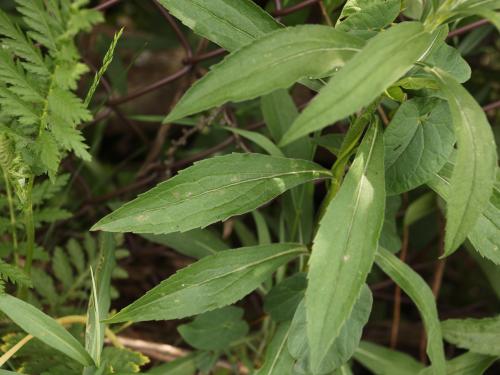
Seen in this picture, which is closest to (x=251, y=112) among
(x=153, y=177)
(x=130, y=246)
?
(x=153, y=177)

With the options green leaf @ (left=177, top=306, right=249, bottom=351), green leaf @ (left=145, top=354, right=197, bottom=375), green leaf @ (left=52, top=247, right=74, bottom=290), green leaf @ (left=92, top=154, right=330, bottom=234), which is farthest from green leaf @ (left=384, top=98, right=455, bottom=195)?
green leaf @ (left=52, top=247, right=74, bottom=290)

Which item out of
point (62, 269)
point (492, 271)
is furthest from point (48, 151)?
point (492, 271)

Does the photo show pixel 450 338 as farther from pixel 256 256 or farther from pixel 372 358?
pixel 256 256

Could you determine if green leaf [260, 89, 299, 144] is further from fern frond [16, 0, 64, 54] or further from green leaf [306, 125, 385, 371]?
fern frond [16, 0, 64, 54]

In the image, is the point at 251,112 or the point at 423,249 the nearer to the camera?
the point at 251,112

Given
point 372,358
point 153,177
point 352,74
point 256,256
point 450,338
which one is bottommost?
point 372,358
